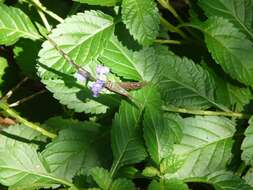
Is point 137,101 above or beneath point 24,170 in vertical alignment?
above

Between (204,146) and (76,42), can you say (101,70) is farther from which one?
(204,146)

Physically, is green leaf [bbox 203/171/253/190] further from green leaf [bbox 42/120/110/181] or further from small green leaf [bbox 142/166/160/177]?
green leaf [bbox 42/120/110/181]

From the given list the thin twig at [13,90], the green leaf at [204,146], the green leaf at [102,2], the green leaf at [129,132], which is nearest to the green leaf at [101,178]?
the green leaf at [129,132]

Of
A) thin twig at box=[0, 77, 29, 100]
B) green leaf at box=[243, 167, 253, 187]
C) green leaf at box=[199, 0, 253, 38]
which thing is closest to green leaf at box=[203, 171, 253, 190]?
green leaf at box=[243, 167, 253, 187]

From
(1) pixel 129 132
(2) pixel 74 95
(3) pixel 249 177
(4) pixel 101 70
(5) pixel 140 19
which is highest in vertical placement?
(5) pixel 140 19

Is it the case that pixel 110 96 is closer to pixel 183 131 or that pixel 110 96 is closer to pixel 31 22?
pixel 183 131

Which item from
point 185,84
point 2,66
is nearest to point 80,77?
point 185,84

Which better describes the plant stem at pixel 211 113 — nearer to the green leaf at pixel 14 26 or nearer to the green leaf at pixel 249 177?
the green leaf at pixel 249 177
